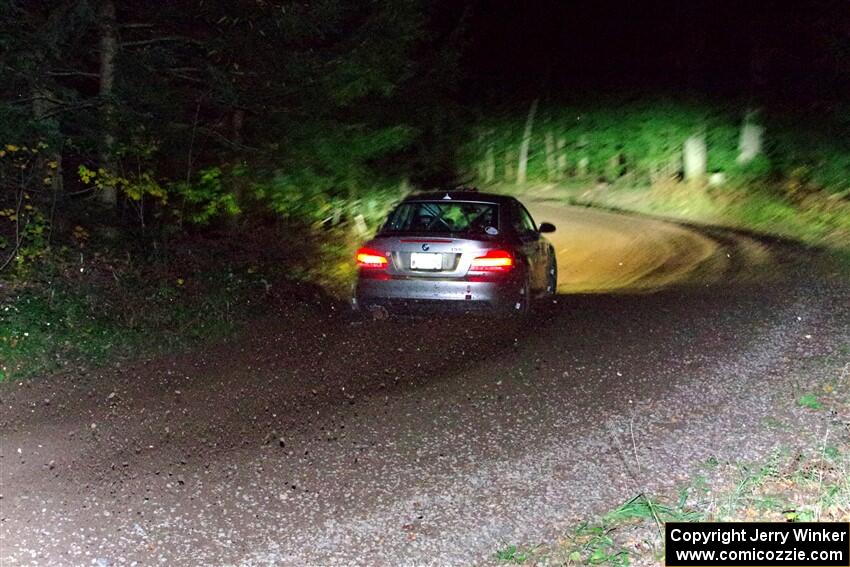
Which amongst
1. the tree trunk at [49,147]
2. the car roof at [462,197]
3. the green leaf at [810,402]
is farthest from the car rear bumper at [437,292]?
the tree trunk at [49,147]

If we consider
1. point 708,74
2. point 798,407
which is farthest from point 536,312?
point 708,74

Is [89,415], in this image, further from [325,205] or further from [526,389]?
[325,205]

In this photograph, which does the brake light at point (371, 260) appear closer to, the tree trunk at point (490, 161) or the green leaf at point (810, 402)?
the green leaf at point (810, 402)

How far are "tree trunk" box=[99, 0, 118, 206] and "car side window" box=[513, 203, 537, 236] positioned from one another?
5968 mm

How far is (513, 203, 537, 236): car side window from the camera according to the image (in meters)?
10.7

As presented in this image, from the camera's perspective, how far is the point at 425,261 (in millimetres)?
9680

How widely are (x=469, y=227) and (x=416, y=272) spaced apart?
0.99 metres

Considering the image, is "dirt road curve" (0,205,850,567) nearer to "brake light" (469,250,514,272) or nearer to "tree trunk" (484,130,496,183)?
"brake light" (469,250,514,272)

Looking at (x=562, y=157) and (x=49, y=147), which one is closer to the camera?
(x=49, y=147)

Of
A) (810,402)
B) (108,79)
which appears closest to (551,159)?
(108,79)

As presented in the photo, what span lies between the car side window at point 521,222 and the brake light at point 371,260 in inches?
71.1

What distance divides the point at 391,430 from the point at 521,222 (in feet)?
17.2

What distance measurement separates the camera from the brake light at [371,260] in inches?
388

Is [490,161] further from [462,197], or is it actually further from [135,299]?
[135,299]
